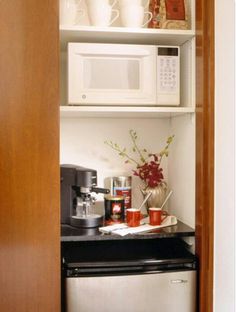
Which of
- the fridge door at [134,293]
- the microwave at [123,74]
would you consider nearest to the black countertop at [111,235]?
the fridge door at [134,293]

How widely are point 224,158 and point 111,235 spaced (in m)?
0.60

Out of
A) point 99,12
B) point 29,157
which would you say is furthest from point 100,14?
point 29,157

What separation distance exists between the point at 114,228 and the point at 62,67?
0.90 meters

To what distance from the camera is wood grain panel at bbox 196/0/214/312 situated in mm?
1642

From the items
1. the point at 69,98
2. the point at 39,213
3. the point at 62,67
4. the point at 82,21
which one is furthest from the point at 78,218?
the point at 82,21

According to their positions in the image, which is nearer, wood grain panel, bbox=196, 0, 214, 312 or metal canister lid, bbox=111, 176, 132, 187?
wood grain panel, bbox=196, 0, 214, 312

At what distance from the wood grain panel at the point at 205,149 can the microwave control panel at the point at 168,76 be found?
0.58 feet

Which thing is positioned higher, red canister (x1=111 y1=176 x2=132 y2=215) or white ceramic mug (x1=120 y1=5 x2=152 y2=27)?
white ceramic mug (x1=120 y1=5 x2=152 y2=27)

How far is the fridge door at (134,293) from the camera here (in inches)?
64.4

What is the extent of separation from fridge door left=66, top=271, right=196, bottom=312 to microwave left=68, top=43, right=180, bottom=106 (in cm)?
78

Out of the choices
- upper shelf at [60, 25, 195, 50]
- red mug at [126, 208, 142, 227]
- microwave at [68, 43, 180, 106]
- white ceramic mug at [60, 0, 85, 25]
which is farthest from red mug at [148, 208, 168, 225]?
white ceramic mug at [60, 0, 85, 25]

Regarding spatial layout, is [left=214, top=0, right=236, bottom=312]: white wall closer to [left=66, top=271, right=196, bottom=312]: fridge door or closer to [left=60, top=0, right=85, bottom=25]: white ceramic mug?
[left=66, top=271, right=196, bottom=312]: fridge door

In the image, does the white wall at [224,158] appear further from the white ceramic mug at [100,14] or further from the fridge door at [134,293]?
the white ceramic mug at [100,14]

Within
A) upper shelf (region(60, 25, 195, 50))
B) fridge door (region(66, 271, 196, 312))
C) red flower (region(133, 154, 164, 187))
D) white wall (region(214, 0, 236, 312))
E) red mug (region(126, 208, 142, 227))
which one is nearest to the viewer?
white wall (region(214, 0, 236, 312))
